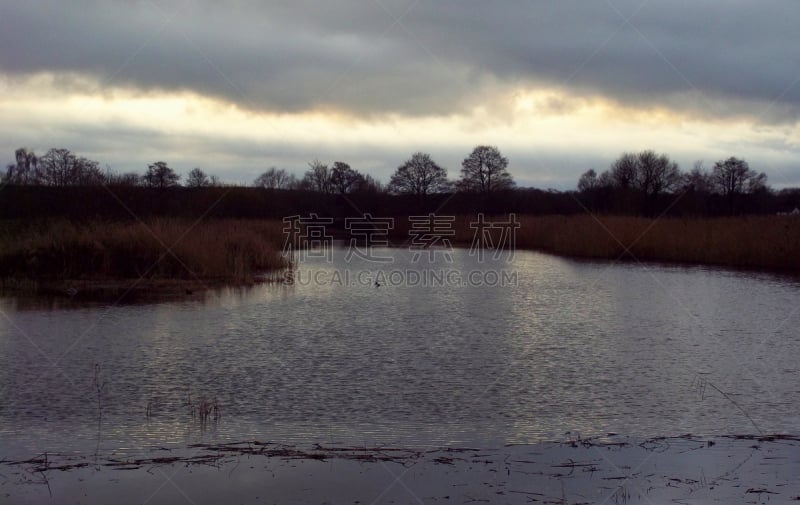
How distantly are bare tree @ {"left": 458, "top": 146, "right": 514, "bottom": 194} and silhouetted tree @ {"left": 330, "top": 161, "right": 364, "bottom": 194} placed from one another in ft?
32.5

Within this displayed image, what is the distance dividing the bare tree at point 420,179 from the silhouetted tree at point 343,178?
3754 mm

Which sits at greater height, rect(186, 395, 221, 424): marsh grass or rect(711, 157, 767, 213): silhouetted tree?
rect(711, 157, 767, 213): silhouetted tree

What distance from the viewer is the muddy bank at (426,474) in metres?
4.89

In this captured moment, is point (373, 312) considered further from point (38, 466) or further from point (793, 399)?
point (38, 466)

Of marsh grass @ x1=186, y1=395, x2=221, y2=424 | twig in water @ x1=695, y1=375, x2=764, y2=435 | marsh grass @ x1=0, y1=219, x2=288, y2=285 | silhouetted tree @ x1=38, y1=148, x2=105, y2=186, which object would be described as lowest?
marsh grass @ x1=186, y1=395, x2=221, y2=424

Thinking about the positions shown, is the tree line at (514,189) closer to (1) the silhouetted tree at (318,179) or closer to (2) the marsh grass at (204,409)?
(1) the silhouetted tree at (318,179)

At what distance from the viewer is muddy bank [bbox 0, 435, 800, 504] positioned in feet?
16.0

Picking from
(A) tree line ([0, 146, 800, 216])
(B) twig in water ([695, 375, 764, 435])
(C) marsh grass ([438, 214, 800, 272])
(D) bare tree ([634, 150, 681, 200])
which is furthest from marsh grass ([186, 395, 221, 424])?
(D) bare tree ([634, 150, 681, 200])

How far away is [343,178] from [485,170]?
44.0 ft

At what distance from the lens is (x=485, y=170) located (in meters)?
65.1

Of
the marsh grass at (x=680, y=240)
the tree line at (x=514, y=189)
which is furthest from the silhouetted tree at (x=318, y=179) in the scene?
the marsh grass at (x=680, y=240)

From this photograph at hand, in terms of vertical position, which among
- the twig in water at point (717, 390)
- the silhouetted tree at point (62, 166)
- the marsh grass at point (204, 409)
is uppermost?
the silhouetted tree at point (62, 166)

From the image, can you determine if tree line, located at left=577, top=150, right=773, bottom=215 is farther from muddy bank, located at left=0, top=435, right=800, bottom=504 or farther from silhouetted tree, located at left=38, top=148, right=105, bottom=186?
muddy bank, located at left=0, top=435, right=800, bottom=504

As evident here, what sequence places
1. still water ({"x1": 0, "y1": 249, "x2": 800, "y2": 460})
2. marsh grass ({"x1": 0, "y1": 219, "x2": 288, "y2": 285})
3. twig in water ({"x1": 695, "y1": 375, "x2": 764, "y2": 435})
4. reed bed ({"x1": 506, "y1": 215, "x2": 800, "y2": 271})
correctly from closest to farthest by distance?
1. still water ({"x1": 0, "y1": 249, "x2": 800, "y2": 460})
2. twig in water ({"x1": 695, "y1": 375, "x2": 764, "y2": 435})
3. marsh grass ({"x1": 0, "y1": 219, "x2": 288, "y2": 285})
4. reed bed ({"x1": 506, "y1": 215, "x2": 800, "y2": 271})
